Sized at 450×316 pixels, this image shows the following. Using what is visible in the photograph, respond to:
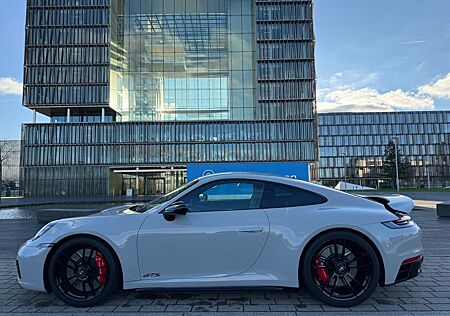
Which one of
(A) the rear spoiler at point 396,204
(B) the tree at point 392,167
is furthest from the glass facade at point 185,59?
(A) the rear spoiler at point 396,204

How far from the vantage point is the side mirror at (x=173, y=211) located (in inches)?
134

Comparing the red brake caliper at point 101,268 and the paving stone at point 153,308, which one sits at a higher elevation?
the red brake caliper at point 101,268

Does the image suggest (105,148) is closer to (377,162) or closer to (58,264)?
(58,264)

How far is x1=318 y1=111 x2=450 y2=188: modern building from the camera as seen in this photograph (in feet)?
285

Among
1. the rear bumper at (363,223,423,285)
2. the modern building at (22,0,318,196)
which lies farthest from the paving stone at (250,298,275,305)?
the modern building at (22,0,318,196)

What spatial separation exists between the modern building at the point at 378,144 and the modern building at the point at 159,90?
135 feet

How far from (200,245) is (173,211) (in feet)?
1.49

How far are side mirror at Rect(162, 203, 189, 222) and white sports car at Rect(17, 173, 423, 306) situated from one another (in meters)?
0.01

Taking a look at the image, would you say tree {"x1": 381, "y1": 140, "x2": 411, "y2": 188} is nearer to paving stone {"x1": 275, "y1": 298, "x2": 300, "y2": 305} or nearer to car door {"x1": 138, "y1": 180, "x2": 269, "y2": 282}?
paving stone {"x1": 275, "y1": 298, "x2": 300, "y2": 305}

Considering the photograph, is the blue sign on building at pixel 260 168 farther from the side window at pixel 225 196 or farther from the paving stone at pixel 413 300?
the paving stone at pixel 413 300

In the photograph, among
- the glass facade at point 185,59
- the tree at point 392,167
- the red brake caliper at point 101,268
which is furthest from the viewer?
the tree at point 392,167

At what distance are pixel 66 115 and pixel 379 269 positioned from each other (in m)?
56.6

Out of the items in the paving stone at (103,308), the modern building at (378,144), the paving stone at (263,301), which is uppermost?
the modern building at (378,144)

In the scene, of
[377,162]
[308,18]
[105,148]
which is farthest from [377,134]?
[105,148]
